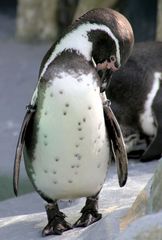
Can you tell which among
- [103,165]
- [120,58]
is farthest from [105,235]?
[120,58]

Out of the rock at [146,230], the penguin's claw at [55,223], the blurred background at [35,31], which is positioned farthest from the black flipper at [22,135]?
the blurred background at [35,31]

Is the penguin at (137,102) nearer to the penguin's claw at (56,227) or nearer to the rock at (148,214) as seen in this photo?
the penguin's claw at (56,227)

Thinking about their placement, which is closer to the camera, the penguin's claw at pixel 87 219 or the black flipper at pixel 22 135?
the black flipper at pixel 22 135

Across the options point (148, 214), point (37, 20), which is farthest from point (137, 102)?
point (37, 20)

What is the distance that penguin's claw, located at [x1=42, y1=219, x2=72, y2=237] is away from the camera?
3.46 metres

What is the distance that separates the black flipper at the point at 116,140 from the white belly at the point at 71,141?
0.05 meters

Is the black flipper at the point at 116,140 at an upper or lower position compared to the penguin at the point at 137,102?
upper

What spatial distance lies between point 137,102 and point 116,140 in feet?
5.10

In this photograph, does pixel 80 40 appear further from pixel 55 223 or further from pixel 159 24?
pixel 159 24

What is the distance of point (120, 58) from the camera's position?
326 cm

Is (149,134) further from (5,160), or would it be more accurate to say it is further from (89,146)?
(89,146)

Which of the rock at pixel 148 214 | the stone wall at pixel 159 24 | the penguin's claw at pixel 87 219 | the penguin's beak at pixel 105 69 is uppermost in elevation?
the penguin's beak at pixel 105 69

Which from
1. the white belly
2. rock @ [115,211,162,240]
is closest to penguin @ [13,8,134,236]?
the white belly

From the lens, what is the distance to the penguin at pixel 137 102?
16.1ft
